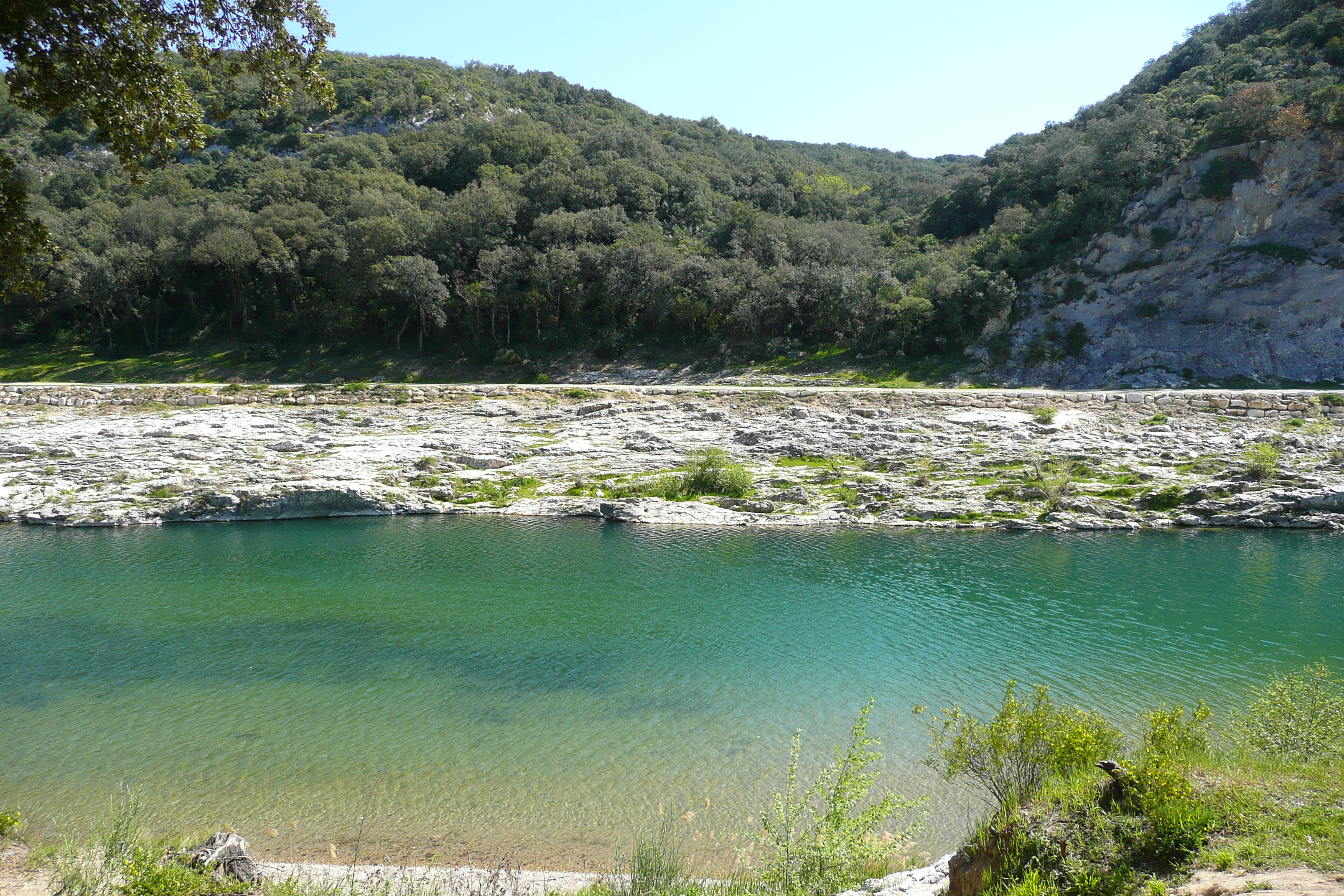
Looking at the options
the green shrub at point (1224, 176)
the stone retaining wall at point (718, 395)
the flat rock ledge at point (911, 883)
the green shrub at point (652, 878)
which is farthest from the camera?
the green shrub at point (1224, 176)

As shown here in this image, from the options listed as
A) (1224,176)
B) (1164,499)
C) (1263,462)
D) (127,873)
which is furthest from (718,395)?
(1224,176)

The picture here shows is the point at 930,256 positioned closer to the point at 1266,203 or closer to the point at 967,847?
the point at 1266,203

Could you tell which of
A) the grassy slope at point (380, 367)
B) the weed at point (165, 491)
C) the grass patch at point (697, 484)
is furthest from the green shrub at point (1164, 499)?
the weed at point (165, 491)

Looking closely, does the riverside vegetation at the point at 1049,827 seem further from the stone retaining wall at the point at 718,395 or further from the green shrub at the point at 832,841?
the stone retaining wall at the point at 718,395

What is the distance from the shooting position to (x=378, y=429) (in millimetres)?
38969

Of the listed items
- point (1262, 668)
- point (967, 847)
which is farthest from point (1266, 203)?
point (967, 847)

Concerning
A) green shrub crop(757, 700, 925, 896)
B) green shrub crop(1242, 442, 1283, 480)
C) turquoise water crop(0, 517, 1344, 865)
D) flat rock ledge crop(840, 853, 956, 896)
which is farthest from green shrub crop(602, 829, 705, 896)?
green shrub crop(1242, 442, 1283, 480)

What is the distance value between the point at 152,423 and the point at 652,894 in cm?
3989

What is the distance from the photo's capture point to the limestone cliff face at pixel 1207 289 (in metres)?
43.6

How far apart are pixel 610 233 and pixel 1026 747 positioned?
62.1m

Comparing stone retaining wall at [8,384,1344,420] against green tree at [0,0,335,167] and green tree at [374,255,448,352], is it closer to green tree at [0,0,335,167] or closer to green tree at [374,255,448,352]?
green tree at [374,255,448,352]

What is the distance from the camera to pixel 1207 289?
154 ft

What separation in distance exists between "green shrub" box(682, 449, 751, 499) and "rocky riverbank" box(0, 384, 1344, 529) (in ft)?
4.08

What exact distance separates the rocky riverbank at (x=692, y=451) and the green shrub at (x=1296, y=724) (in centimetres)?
1923
